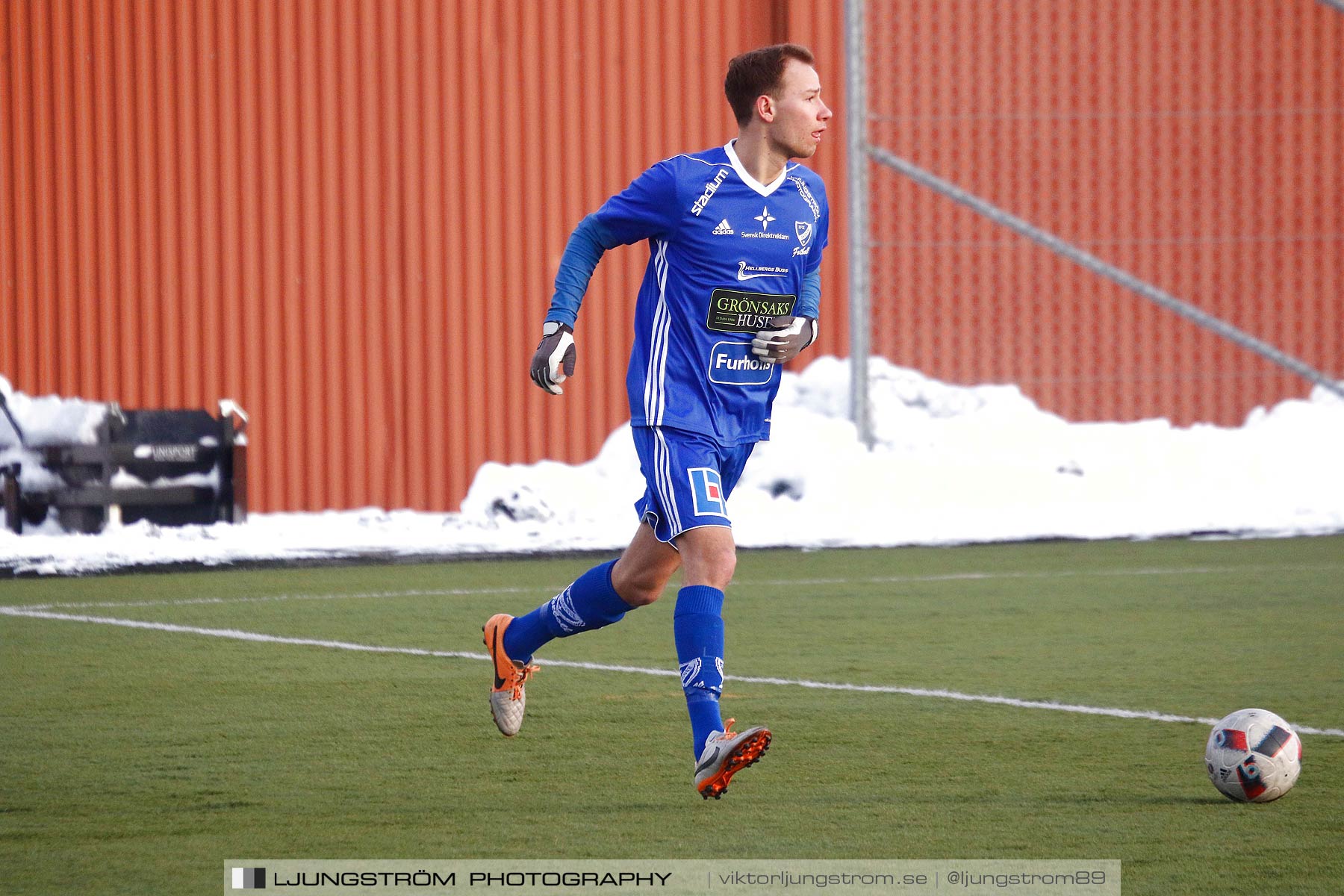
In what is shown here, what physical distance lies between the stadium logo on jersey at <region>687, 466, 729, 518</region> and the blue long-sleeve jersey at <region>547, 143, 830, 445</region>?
115mm

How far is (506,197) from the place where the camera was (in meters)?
14.8

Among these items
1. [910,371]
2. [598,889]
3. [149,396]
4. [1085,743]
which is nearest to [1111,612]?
[1085,743]

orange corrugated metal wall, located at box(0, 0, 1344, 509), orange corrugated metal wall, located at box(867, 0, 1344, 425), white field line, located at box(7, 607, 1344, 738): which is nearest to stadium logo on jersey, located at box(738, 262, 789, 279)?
white field line, located at box(7, 607, 1344, 738)

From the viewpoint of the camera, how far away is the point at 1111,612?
8625mm

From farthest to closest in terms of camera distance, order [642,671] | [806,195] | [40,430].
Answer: [40,430]
[642,671]
[806,195]

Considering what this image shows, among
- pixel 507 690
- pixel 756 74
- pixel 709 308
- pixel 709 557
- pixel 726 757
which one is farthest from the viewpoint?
pixel 507 690

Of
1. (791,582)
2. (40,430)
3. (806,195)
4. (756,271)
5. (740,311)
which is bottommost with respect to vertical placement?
(791,582)

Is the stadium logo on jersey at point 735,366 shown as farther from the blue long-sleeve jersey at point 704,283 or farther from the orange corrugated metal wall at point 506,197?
the orange corrugated metal wall at point 506,197

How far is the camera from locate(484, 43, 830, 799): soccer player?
5082 millimetres

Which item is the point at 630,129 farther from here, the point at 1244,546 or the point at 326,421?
the point at 1244,546

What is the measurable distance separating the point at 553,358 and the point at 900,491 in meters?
8.89

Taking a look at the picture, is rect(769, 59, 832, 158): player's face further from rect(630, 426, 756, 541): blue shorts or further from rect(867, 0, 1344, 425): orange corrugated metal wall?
rect(867, 0, 1344, 425): orange corrugated metal wall

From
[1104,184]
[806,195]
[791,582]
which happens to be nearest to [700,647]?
[806,195]

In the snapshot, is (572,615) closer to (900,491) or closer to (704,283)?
(704,283)
